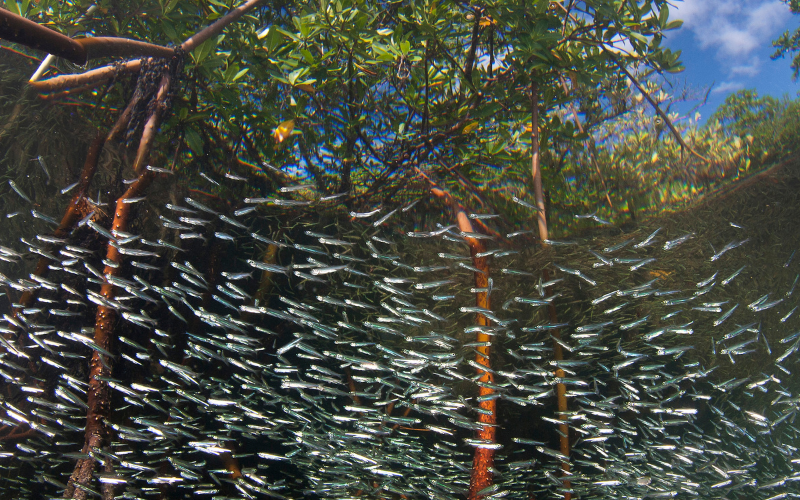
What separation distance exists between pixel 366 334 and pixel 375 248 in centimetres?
102

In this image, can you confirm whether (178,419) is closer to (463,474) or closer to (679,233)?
(463,474)

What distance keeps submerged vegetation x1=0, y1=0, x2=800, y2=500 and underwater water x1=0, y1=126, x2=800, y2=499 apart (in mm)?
39

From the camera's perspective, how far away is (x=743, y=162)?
15.1 feet

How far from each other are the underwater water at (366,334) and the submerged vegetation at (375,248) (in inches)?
1.5

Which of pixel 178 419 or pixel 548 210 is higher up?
pixel 548 210

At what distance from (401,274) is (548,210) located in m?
1.96

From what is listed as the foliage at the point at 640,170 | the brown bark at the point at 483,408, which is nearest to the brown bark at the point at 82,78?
the brown bark at the point at 483,408

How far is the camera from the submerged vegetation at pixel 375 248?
3623 mm

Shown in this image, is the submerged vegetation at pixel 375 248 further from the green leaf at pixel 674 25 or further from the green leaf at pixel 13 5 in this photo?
the green leaf at pixel 13 5

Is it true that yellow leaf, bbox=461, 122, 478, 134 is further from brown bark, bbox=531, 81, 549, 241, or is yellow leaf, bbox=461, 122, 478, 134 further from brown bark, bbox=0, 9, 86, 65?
brown bark, bbox=0, 9, 86, 65

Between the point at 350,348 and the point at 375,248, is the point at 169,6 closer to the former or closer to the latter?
the point at 375,248

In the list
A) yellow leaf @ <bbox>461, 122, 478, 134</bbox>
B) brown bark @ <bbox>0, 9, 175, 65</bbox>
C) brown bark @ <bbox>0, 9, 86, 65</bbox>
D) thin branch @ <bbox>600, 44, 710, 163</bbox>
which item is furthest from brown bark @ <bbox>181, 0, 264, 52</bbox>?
thin branch @ <bbox>600, 44, 710, 163</bbox>

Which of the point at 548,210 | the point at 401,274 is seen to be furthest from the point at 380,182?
the point at 548,210

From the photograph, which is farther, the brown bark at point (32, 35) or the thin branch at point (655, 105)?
the thin branch at point (655, 105)
